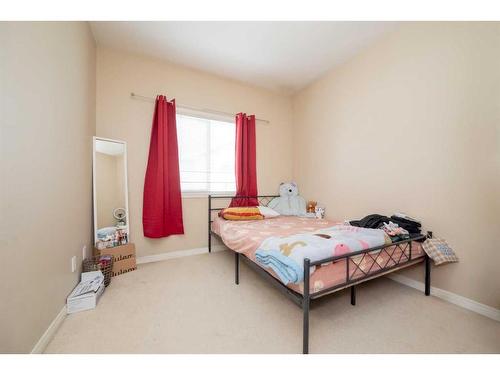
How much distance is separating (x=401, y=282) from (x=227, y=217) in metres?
2.12

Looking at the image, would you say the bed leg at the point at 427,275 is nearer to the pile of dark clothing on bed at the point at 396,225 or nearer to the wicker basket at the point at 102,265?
the pile of dark clothing on bed at the point at 396,225

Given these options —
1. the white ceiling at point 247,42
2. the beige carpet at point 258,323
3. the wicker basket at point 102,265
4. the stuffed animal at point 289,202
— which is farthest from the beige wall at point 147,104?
the beige carpet at point 258,323

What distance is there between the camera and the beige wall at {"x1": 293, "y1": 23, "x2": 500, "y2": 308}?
5.20ft

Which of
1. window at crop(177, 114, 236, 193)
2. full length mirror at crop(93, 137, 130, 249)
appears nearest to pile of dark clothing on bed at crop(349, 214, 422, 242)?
window at crop(177, 114, 236, 193)

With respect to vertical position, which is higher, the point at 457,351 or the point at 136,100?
the point at 136,100

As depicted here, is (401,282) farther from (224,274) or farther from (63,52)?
(63,52)

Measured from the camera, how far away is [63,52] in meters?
1.55

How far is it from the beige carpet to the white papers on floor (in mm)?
67

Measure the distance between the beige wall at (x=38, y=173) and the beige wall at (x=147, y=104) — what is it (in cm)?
61

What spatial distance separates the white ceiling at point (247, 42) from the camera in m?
2.13

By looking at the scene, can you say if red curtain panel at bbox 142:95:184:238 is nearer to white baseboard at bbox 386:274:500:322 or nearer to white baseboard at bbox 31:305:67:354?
white baseboard at bbox 31:305:67:354
